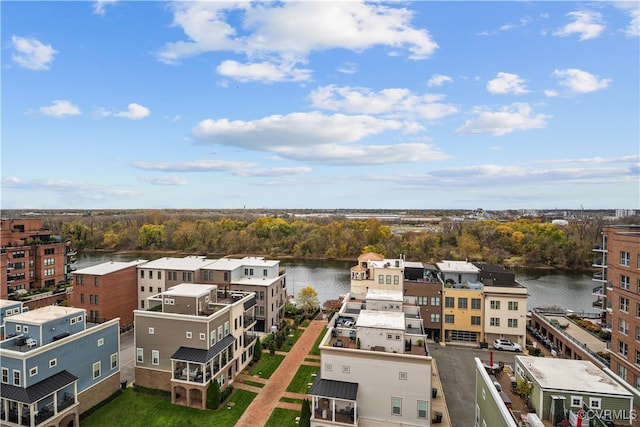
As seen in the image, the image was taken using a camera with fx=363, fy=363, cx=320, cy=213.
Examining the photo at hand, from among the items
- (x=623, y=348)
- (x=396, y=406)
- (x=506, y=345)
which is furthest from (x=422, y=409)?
(x=506, y=345)

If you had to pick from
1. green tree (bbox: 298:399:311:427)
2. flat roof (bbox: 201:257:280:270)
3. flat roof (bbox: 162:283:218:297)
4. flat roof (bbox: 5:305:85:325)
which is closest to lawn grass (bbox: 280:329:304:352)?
flat roof (bbox: 201:257:280:270)

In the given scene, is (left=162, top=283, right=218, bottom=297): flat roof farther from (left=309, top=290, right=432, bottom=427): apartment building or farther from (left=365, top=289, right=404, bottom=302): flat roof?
(left=365, top=289, right=404, bottom=302): flat roof

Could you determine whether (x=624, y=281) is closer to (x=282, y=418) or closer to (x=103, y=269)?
(x=282, y=418)


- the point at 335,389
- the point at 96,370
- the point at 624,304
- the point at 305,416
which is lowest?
the point at 305,416

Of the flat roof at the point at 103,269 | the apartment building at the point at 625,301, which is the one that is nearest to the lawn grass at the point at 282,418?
the apartment building at the point at 625,301

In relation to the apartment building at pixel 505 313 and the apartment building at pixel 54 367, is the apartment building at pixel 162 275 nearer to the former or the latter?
the apartment building at pixel 54 367

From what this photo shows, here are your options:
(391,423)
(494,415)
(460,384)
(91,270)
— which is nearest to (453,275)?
(460,384)

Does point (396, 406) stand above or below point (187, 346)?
below
